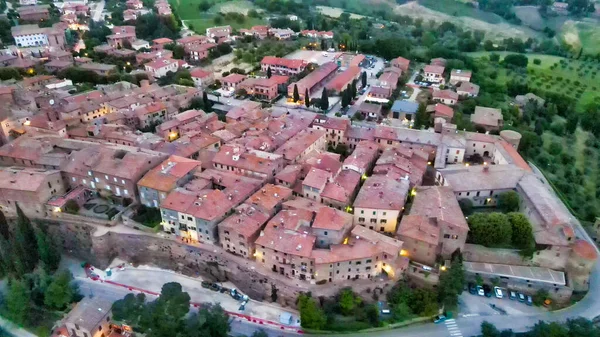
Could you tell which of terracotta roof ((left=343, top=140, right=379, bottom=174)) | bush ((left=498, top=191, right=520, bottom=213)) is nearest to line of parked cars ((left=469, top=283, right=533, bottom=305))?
bush ((left=498, top=191, right=520, bottom=213))

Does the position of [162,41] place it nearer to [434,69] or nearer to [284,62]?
[284,62]

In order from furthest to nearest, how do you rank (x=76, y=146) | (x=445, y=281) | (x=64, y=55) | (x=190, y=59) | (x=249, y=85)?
(x=190, y=59), (x=64, y=55), (x=249, y=85), (x=76, y=146), (x=445, y=281)

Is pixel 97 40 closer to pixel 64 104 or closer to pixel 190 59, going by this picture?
pixel 190 59

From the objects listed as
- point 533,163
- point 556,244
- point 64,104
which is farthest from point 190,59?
point 556,244

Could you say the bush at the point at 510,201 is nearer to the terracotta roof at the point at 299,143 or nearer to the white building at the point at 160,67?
the terracotta roof at the point at 299,143

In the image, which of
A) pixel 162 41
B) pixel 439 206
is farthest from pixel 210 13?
pixel 439 206

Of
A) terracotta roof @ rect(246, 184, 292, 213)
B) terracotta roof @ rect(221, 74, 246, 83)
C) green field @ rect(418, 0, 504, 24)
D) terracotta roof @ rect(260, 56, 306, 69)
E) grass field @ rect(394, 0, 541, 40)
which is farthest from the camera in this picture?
green field @ rect(418, 0, 504, 24)

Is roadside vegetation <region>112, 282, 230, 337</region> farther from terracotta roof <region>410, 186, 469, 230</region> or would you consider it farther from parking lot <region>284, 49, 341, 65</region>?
parking lot <region>284, 49, 341, 65</region>
